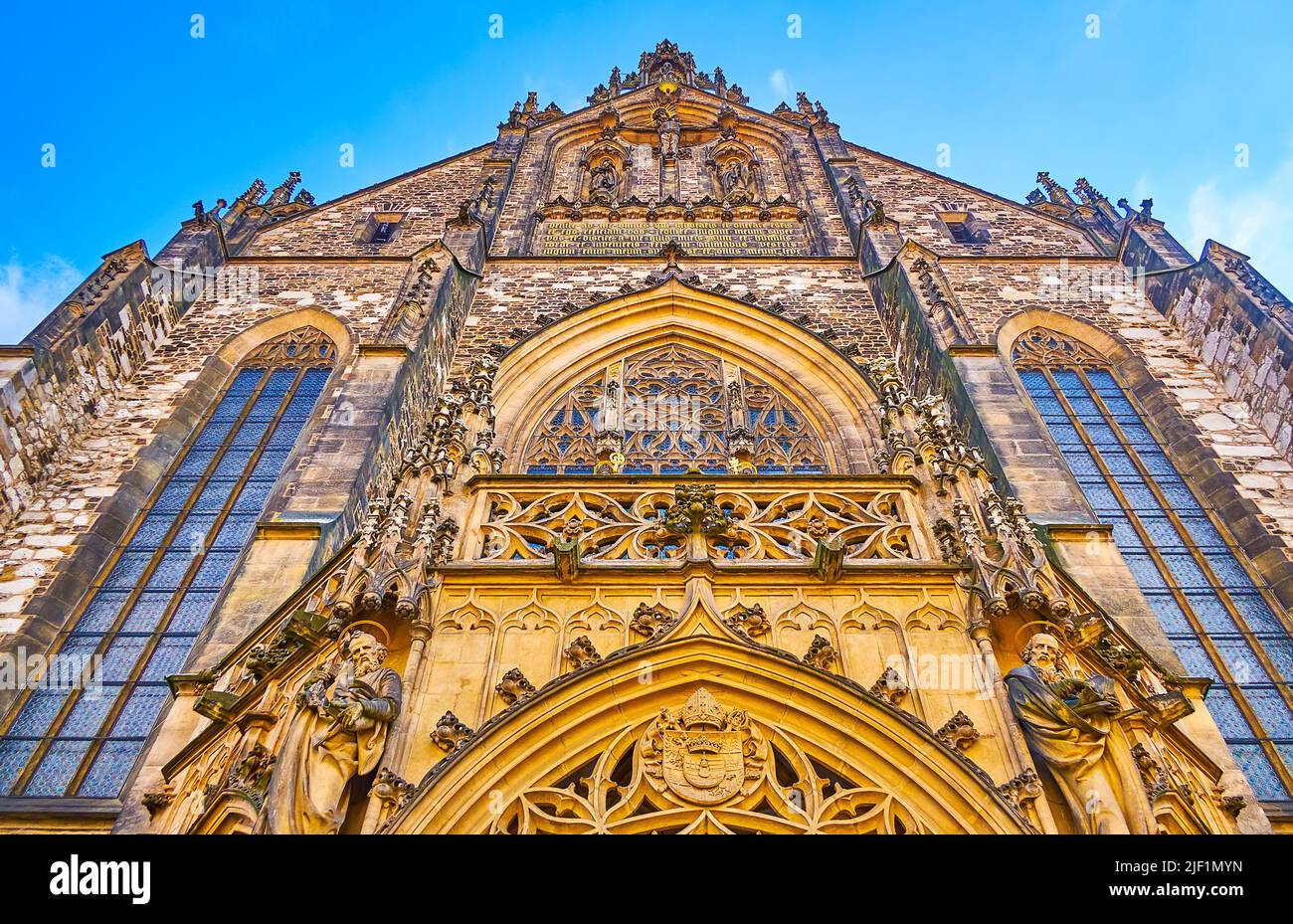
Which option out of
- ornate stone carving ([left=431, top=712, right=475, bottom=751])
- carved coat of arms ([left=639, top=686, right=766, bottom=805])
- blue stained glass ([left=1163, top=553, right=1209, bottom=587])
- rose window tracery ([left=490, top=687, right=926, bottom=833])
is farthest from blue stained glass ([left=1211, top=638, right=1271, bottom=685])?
ornate stone carving ([left=431, top=712, right=475, bottom=751])

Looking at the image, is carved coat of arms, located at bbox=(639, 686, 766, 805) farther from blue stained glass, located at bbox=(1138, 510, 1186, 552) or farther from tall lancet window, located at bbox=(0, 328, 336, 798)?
blue stained glass, located at bbox=(1138, 510, 1186, 552)

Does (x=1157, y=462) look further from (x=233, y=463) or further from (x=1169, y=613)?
(x=233, y=463)

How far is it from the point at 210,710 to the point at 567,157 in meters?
15.2

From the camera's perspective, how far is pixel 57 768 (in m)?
7.23

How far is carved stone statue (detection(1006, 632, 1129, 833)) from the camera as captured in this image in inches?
191

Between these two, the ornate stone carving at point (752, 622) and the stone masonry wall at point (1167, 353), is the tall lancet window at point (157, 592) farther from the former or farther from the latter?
the stone masonry wall at point (1167, 353)

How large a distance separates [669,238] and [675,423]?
4.91m

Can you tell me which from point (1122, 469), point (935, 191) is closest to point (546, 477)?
point (1122, 469)

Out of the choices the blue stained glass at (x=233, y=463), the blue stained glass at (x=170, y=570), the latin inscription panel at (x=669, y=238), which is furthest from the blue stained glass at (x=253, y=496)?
the latin inscription panel at (x=669, y=238)

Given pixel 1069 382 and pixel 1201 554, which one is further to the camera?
pixel 1069 382

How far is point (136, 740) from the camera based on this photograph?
Answer: 7.42m

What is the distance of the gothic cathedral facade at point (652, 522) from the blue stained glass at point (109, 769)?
0.03 m

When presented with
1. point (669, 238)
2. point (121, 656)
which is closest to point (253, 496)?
point (121, 656)

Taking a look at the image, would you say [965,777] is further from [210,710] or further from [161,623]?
[161,623]
